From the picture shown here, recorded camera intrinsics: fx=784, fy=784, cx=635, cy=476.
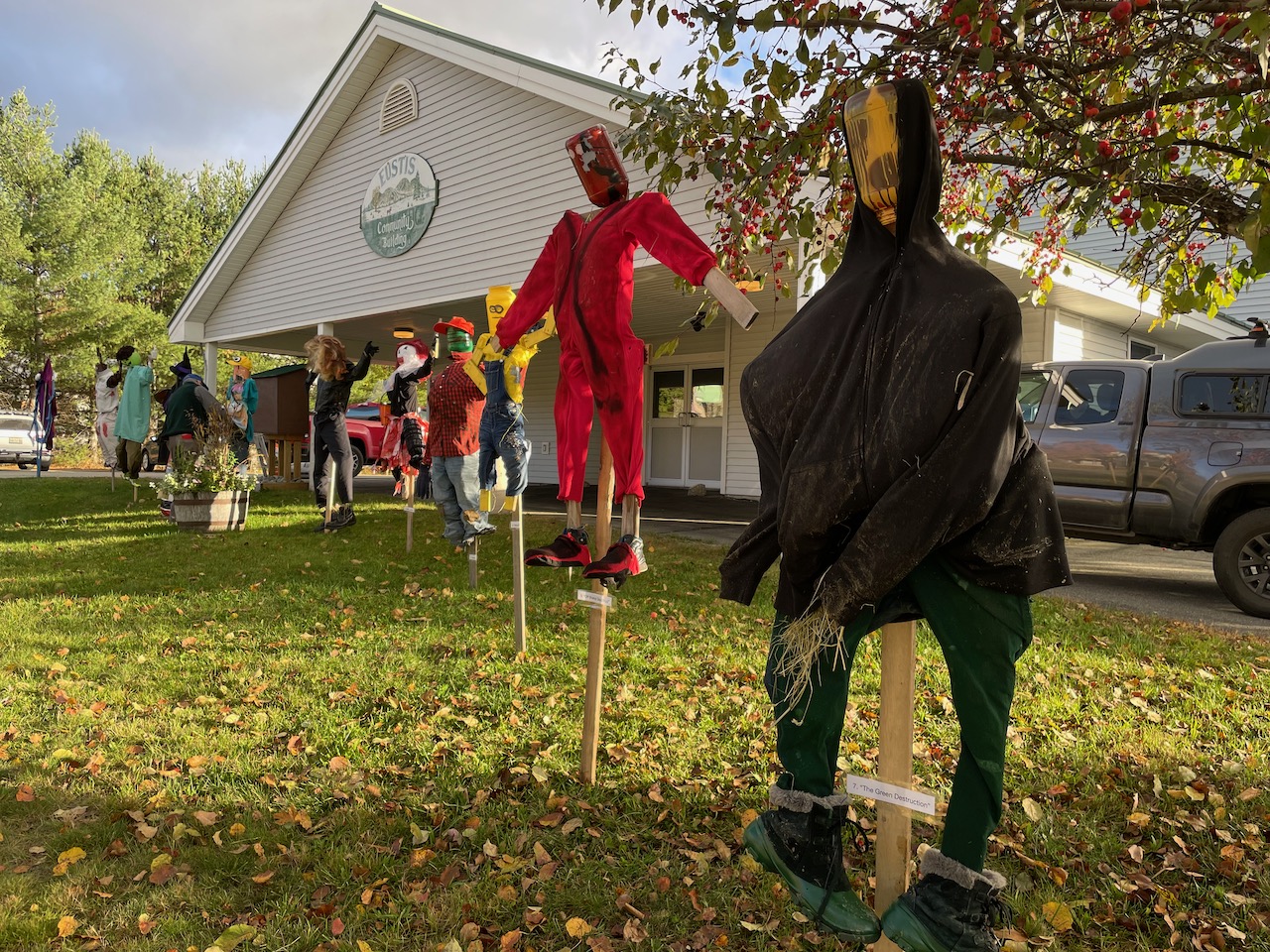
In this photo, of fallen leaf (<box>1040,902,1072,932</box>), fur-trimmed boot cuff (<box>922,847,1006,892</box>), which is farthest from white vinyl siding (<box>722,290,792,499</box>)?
fur-trimmed boot cuff (<box>922,847,1006,892</box>)

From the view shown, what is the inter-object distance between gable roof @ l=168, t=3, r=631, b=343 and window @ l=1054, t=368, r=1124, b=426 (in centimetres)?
526

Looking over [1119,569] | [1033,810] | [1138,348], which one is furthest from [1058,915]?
[1138,348]

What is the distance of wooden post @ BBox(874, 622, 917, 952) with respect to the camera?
169 cm

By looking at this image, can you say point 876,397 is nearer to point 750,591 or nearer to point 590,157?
point 750,591

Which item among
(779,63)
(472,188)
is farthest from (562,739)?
(472,188)

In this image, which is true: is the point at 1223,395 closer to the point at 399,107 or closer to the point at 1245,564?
the point at 1245,564

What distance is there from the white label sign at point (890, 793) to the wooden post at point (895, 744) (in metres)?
0.04

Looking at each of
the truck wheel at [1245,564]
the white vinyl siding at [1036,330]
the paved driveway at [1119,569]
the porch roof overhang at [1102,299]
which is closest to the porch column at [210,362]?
the paved driveway at [1119,569]

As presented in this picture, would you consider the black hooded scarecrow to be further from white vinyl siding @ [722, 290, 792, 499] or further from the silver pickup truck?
white vinyl siding @ [722, 290, 792, 499]

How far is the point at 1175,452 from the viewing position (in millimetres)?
6578

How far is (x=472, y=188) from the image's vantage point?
11891mm

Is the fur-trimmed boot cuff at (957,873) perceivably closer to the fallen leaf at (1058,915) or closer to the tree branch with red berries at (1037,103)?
the fallen leaf at (1058,915)

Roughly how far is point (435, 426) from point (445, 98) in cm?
832

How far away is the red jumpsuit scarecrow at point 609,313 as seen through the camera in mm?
2723
